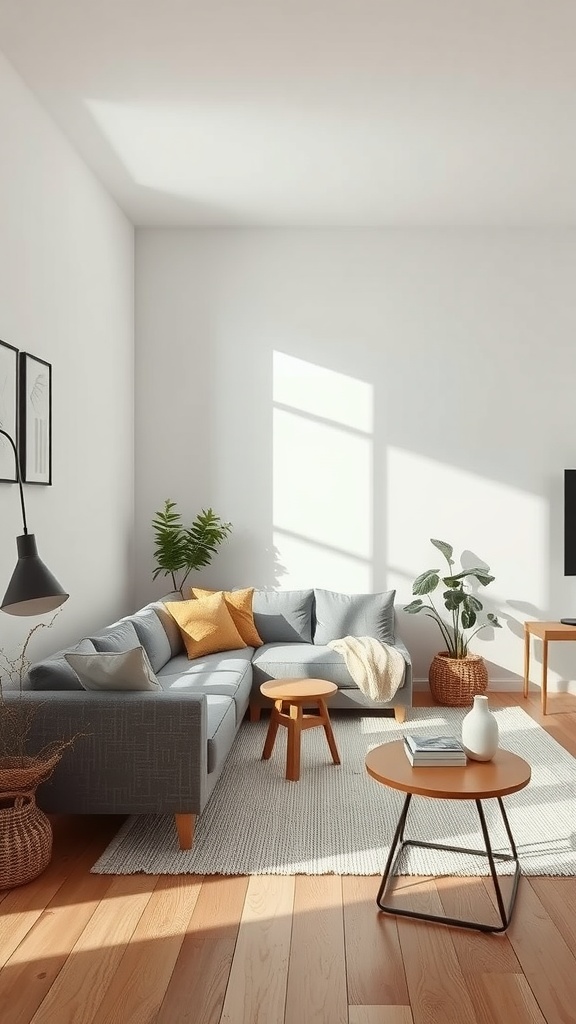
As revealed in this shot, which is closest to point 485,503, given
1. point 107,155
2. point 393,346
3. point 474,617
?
point 474,617

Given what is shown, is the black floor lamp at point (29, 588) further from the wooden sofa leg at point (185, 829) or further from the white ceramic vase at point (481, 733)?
the white ceramic vase at point (481, 733)

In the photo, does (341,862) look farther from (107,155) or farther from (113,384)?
(107,155)

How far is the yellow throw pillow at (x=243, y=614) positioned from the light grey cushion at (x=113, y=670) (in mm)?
2033

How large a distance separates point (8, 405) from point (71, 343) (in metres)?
0.98

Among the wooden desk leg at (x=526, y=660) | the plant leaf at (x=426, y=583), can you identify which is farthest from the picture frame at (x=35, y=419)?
the wooden desk leg at (x=526, y=660)

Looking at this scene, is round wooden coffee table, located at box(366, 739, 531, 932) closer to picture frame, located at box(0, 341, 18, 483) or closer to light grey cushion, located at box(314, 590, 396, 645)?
picture frame, located at box(0, 341, 18, 483)

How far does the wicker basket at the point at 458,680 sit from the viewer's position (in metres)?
5.30

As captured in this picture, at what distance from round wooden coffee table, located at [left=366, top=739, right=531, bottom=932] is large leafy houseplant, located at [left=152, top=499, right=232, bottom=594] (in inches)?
111

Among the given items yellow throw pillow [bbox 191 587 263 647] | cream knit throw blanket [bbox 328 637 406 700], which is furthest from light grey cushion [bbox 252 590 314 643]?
cream knit throw blanket [bbox 328 637 406 700]

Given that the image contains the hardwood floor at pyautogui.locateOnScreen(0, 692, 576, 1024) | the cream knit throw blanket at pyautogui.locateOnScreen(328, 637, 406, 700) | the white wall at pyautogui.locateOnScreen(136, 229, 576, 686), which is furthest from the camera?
the white wall at pyautogui.locateOnScreen(136, 229, 576, 686)

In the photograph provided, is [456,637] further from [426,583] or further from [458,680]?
[426,583]

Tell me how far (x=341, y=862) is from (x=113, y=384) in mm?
3387

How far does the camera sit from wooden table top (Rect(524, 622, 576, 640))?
205 inches

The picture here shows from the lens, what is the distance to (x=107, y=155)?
4602mm
